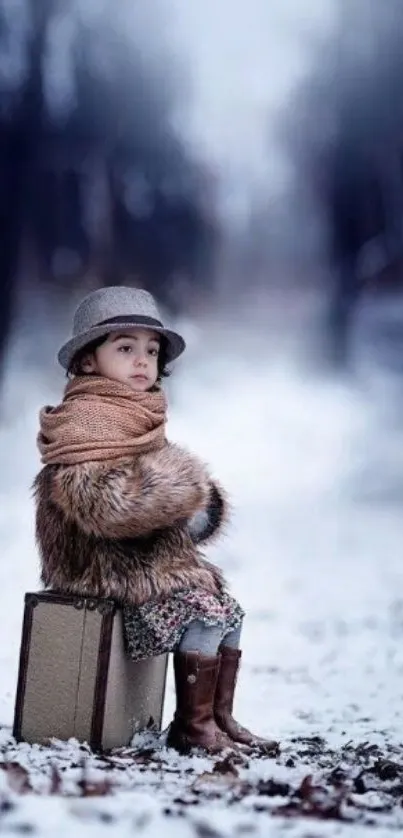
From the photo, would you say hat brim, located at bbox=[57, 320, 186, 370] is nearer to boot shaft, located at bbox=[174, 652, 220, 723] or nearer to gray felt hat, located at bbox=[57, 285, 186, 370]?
gray felt hat, located at bbox=[57, 285, 186, 370]

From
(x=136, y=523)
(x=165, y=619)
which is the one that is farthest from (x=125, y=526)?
(x=165, y=619)

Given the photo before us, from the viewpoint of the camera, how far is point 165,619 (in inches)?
92.4

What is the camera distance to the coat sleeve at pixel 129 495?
7.48 feet

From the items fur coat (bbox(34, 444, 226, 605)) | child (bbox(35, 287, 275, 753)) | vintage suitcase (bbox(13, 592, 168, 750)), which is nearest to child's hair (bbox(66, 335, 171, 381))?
child (bbox(35, 287, 275, 753))

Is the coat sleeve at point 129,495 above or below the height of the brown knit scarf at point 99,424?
below

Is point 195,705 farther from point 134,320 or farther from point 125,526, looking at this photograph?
point 134,320

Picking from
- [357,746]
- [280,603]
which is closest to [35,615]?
[357,746]

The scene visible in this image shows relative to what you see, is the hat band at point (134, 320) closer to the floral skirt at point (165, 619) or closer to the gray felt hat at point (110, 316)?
the gray felt hat at point (110, 316)

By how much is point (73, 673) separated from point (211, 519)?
434mm

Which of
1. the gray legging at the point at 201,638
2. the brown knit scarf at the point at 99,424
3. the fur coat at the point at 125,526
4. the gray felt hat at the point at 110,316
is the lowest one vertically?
the gray legging at the point at 201,638

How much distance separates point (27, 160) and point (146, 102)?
49 centimetres

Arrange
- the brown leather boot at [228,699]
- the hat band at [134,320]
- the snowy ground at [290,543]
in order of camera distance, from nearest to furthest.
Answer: the brown leather boot at [228,699] → the hat band at [134,320] → the snowy ground at [290,543]

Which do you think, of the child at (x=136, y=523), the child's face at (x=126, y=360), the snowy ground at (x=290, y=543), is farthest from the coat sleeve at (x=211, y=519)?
the snowy ground at (x=290, y=543)

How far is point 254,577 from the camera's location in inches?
167
